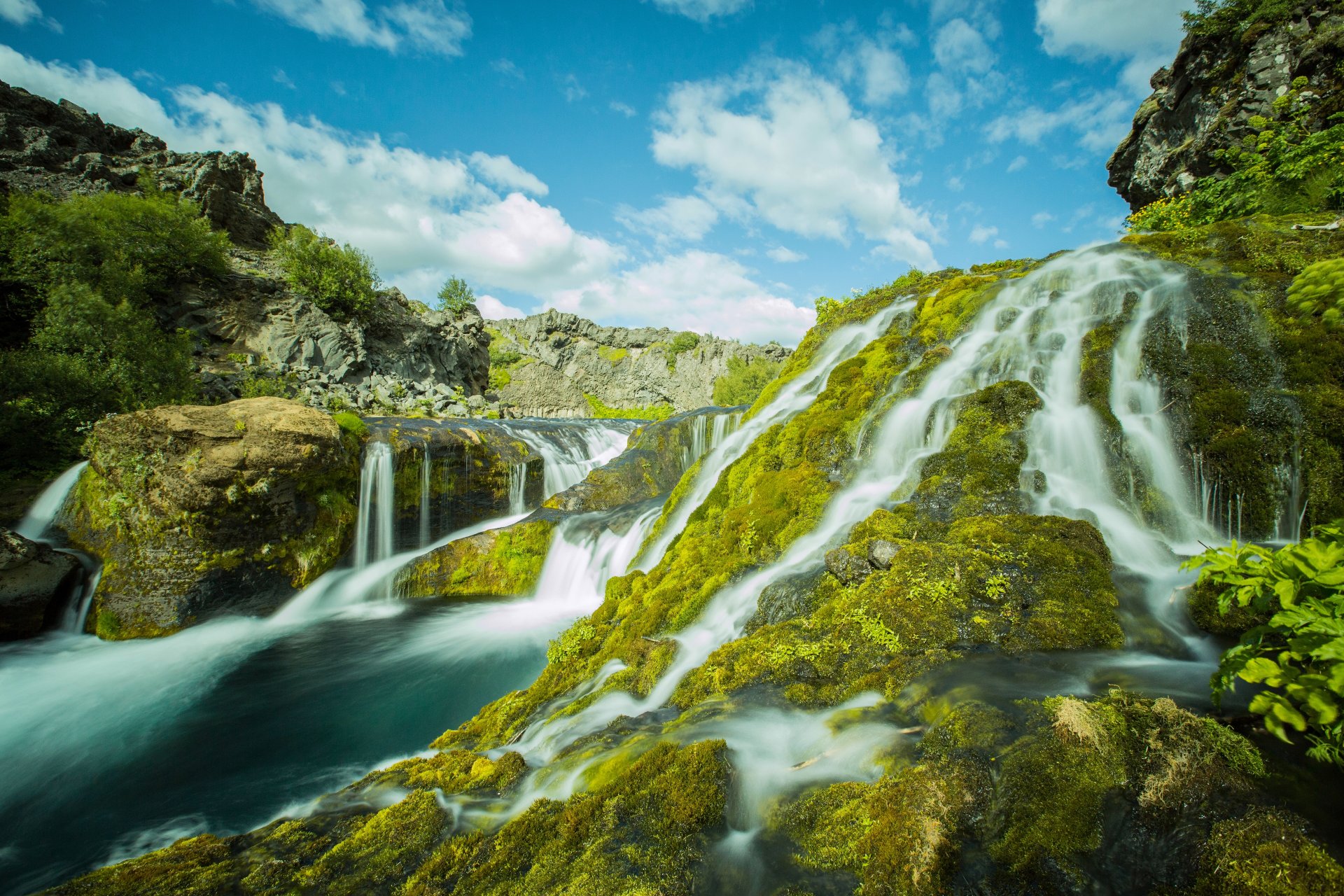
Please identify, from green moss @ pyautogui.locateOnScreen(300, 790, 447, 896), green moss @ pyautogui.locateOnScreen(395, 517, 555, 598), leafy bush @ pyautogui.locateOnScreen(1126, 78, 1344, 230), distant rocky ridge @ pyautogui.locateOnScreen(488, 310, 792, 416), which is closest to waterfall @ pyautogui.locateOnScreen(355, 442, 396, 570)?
green moss @ pyautogui.locateOnScreen(395, 517, 555, 598)

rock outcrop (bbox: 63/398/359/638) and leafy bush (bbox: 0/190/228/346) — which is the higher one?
leafy bush (bbox: 0/190/228/346)

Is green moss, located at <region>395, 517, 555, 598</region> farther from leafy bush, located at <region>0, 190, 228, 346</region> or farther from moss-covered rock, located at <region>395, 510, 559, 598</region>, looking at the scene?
leafy bush, located at <region>0, 190, 228, 346</region>

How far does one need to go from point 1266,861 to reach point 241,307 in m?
38.2

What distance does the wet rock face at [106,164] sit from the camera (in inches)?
1070

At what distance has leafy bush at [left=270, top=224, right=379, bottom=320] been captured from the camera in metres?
31.3

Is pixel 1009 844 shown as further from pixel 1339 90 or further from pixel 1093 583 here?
pixel 1339 90

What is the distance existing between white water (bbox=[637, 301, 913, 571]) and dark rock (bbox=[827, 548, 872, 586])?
444cm

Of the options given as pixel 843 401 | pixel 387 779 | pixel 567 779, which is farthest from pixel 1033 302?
pixel 387 779

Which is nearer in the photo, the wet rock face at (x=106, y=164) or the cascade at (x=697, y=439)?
the cascade at (x=697, y=439)

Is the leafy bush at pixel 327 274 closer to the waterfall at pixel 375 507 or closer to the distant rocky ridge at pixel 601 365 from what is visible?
the waterfall at pixel 375 507

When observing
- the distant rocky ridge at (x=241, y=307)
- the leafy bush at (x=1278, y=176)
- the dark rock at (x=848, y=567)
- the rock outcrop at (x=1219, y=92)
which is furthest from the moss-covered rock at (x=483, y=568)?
the rock outcrop at (x=1219, y=92)

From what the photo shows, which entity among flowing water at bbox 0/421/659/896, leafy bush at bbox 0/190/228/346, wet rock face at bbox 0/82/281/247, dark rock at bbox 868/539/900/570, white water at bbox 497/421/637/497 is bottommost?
flowing water at bbox 0/421/659/896

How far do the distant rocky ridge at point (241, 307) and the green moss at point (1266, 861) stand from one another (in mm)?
26726

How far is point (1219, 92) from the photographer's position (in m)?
16.5
